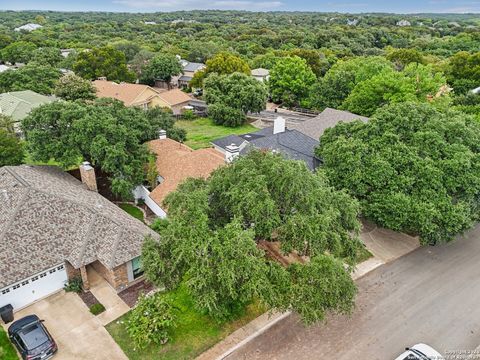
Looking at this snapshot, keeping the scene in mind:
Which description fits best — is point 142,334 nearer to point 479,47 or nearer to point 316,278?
point 316,278

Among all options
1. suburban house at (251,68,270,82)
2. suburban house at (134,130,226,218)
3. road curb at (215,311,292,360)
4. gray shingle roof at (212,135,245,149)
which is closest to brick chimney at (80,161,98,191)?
suburban house at (134,130,226,218)

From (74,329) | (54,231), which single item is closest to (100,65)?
(54,231)

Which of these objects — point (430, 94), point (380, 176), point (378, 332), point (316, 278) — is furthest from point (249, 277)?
point (430, 94)

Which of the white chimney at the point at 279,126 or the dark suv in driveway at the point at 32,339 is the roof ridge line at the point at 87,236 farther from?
the white chimney at the point at 279,126

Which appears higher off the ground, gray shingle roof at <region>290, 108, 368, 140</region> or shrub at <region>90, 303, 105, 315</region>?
gray shingle roof at <region>290, 108, 368, 140</region>

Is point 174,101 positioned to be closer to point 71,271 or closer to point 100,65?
point 100,65

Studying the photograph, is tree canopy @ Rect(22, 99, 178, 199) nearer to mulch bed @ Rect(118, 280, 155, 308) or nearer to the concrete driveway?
mulch bed @ Rect(118, 280, 155, 308)
